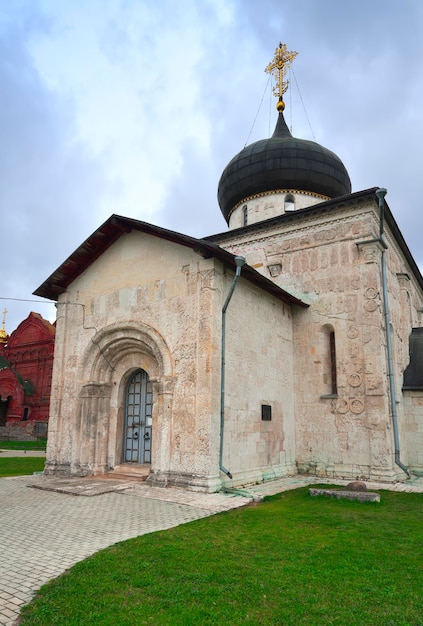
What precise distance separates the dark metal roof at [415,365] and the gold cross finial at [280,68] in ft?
31.8

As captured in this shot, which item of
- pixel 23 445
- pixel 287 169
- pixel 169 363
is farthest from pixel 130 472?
pixel 23 445

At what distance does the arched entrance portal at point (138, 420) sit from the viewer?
10945 millimetres

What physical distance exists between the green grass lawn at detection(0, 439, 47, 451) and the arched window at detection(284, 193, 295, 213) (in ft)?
52.1

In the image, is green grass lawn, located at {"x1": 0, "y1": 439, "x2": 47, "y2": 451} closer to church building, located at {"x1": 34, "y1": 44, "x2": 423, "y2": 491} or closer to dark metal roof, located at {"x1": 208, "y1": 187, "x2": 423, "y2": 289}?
church building, located at {"x1": 34, "y1": 44, "x2": 423, "y2": 491}

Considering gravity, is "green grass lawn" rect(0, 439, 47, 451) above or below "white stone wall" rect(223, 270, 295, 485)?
below

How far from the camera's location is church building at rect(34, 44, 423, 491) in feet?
31.3

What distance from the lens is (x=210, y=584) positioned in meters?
4.20

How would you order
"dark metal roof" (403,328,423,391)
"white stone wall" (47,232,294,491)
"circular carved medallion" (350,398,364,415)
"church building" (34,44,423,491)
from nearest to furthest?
"white stone wall" (47,232,294,491)
"church building" (34,44,423,491)
"circular carved medallion" (350,398,364,415)
"dark metal roof" (403,328,423,391)

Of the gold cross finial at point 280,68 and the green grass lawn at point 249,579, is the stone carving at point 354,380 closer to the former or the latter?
the green grass lawn at point 249,579

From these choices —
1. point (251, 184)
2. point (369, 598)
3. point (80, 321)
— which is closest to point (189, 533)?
point (369, 598)

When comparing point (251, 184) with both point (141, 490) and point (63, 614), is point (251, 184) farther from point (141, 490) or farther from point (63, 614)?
point (63, 614)

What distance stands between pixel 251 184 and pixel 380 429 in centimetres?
888

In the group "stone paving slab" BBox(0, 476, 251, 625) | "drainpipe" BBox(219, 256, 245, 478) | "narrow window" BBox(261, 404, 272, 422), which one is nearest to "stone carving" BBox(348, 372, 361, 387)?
"narrow window" BBox(261, 404, 272, 422)

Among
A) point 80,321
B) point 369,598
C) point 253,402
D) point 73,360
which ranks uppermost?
point 80,321
